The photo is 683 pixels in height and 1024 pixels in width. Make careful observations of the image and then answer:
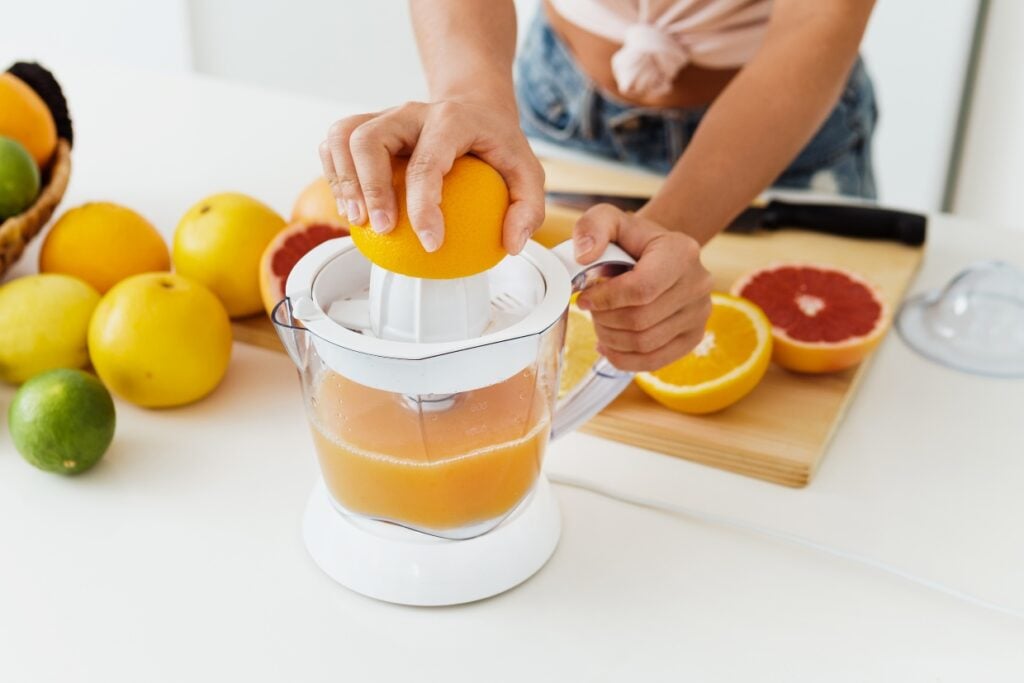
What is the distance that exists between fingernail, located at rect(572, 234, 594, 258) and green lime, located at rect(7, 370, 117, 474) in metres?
0.39

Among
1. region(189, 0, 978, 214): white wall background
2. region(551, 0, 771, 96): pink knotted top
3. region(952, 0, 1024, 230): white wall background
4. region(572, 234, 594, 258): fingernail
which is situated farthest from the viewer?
region(189, 0, 978, 214): white wall background

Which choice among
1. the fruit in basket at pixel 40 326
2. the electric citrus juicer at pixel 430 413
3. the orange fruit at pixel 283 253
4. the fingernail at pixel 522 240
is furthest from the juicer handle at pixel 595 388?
the fruit in basket at pixel 40 326

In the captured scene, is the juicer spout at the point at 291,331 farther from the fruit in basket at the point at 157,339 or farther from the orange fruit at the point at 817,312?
the orange fruit at the point at 817,312

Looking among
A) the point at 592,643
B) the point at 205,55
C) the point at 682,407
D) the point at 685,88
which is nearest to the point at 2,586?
the point at 592,643

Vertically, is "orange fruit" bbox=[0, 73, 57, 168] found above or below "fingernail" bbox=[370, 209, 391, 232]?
below

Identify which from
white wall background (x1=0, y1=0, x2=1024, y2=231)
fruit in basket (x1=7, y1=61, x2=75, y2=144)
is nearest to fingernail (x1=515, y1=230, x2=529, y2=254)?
fruit in basket (x1=7, y1=61, x2=75, y2=144)

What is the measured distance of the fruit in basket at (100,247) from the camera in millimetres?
1041

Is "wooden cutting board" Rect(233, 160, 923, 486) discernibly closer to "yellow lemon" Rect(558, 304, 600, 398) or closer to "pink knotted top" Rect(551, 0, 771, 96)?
"yellow lemon" Rect(558, 304, 600, 398)

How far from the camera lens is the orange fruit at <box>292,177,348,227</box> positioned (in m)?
1.10

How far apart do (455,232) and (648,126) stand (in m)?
0.83

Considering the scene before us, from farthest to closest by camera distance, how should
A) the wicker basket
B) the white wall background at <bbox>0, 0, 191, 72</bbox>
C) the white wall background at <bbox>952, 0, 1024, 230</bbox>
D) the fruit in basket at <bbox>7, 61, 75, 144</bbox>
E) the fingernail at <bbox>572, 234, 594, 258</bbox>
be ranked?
1. the white wall background at <bbox>0, 0, 191, 72</bbox>
2. the white wall background at <bbox>952, 0, 1024, 230</bbox>
3. the fruit in basket at <bbox>7, 61, 75, 144</bbox>
4. the wicker basket
5. the fingernail at <bbox>572, 234, 594, 258</bbox>

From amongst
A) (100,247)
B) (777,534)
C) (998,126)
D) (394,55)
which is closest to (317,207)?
(100,247)

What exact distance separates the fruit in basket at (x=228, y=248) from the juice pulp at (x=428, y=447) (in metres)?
0.30

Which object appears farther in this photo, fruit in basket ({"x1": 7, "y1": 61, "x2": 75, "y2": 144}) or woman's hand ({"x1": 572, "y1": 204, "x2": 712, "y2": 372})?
fruit in basket ({"x1": 7, "y1": 61, "x2": 75, "y2": 144})
